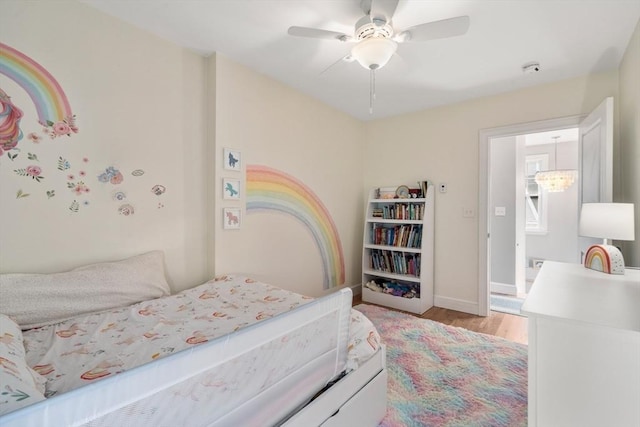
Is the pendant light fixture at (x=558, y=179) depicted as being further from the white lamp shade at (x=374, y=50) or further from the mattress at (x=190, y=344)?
the mattress at (x=190, y=344)

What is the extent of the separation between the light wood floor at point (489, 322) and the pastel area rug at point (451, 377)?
9.6 inches

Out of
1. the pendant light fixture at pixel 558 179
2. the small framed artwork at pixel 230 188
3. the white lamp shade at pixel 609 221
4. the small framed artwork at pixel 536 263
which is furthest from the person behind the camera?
the small framed artwork at pixel 536 263

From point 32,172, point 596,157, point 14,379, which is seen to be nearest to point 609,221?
point 596,157

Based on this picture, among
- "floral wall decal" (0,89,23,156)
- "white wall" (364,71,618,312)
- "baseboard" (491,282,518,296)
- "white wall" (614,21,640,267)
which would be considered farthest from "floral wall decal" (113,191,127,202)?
"baseboard" (491,282,518,296)

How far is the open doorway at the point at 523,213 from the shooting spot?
3.88m

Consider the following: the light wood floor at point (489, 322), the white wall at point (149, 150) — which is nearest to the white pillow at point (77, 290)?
Answer: the white wall at point (149, 150)

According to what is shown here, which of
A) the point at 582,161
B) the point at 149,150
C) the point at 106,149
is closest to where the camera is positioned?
the point at 106,149

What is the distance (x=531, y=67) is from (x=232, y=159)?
8.63ft

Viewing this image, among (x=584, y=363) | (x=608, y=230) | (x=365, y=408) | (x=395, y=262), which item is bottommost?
(x=365, y=408)

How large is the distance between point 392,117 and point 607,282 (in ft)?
9.28

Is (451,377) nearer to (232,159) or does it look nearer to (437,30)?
(437,30)

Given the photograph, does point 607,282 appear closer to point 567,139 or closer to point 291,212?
point 291,212

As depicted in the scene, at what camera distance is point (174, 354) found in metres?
0.63

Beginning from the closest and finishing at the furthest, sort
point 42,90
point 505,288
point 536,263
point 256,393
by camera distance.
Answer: point 256,393
point 42,90
point 505,288
point 536,263
